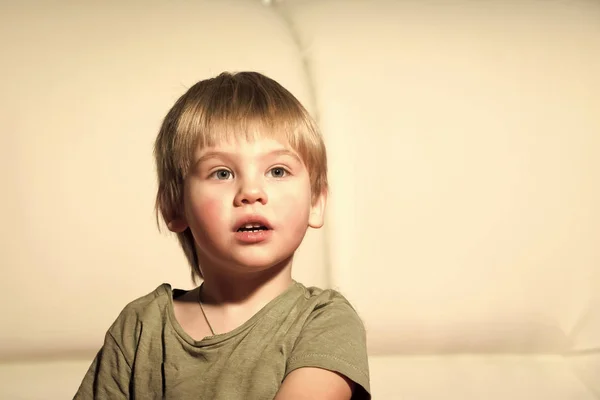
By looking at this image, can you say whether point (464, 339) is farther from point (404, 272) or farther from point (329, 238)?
point (329, 238)

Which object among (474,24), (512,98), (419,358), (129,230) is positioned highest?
(474,24)

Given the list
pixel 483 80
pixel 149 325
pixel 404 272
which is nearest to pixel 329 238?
pixel 404 272

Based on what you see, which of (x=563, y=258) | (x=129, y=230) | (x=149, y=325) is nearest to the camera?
(x=149, y=325)

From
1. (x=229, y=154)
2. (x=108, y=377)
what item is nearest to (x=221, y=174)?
(x=229, y=154)

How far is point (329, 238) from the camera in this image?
150 cm

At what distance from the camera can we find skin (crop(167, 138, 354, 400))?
96 cm

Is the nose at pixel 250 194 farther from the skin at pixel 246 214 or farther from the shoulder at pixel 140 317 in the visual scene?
the shoulder at pixel 140 317

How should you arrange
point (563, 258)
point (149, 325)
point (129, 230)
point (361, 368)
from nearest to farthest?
point (361, 368), point (149, 325), point (129, 230), point (563, 258)

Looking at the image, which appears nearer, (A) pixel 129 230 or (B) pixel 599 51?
(A) pixel 129 230

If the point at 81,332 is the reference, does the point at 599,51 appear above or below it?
above

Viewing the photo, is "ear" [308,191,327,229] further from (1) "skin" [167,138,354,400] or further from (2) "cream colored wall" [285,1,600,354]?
(2) "cream colored wall" [285,1,600,354]

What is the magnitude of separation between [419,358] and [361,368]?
594 mm

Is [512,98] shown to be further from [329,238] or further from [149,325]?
[149,325]

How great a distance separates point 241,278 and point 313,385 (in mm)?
152
